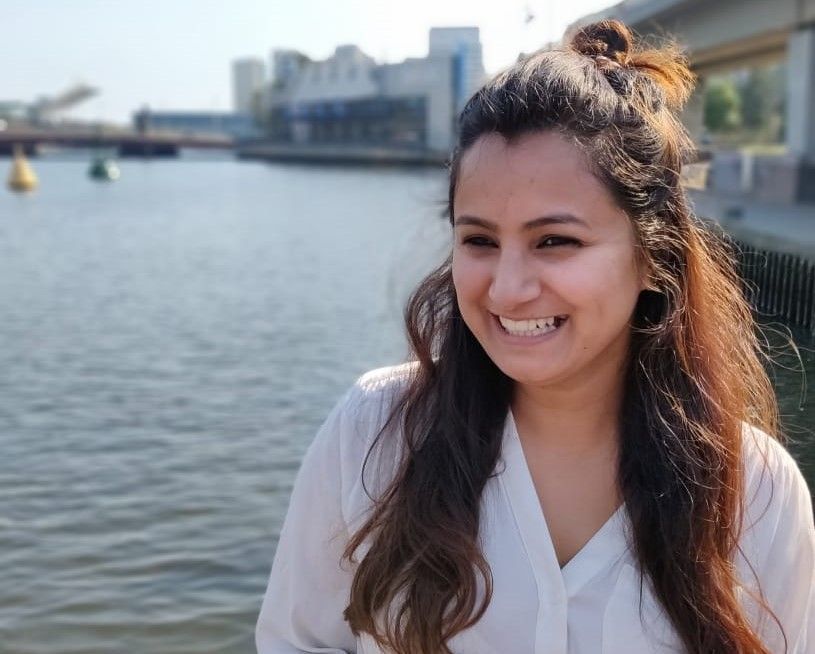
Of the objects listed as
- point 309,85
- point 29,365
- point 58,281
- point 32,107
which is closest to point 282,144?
point 309,85

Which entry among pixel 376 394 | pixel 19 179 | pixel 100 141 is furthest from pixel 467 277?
pixel 100 141

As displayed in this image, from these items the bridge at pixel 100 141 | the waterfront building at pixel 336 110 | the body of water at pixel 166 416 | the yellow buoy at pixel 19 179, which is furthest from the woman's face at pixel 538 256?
the bridge at pixel 100 141

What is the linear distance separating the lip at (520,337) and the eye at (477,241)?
0.12 meters

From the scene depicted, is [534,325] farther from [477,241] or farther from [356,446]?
Answer: [356,446]

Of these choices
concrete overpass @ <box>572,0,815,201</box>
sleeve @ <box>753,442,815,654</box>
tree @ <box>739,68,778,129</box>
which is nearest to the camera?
sleeve @ <box>753,442,815,654</box>

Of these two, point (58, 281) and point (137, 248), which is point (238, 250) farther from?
point (58, 281)

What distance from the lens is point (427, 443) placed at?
1900 mm

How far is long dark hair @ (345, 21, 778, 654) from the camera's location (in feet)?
5.85

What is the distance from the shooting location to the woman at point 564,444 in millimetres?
1756

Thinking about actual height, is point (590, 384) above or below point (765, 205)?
above

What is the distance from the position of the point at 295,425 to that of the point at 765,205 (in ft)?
43.5

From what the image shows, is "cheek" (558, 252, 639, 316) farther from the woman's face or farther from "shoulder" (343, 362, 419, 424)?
"shoulder" (343, 362, 419, 424)

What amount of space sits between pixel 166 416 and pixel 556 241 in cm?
828

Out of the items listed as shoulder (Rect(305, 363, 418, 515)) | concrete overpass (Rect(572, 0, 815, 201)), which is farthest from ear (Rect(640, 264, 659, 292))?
concrete overpass (Rect(572, 0, 815, 201))
